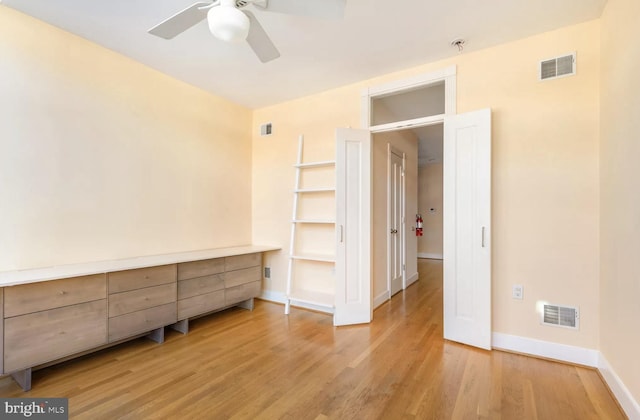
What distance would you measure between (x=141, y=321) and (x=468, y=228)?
3.07 m

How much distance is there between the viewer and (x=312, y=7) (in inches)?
68.7

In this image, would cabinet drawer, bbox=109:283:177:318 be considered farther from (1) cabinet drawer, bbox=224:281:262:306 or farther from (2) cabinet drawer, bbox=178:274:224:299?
(1) cabinet drawer, bbox=224:281:262:306

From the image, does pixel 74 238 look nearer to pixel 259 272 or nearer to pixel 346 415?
pixel 259 272

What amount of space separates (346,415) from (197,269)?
6.70ft

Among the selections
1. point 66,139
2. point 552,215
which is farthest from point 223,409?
point 552,215

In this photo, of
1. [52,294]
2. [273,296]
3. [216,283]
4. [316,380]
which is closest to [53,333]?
[52,294]

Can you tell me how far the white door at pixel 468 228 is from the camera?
8.70 feet

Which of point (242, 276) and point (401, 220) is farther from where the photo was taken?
point (401, 220)

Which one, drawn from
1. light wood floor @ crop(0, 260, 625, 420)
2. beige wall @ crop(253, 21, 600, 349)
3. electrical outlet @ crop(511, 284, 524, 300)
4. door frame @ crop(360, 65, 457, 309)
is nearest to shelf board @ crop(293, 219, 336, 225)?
door frame @ crop(360, 65, 457, 309)

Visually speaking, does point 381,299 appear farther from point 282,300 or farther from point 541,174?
point 541,174

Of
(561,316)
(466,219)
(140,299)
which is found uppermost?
(466,219)

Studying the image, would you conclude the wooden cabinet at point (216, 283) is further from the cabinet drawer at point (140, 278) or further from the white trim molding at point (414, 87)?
the white trim molding at point (414, 87)

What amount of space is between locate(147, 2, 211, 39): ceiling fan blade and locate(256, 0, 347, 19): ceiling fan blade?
40 centimetres

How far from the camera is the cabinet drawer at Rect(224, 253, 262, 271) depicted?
3.42m
